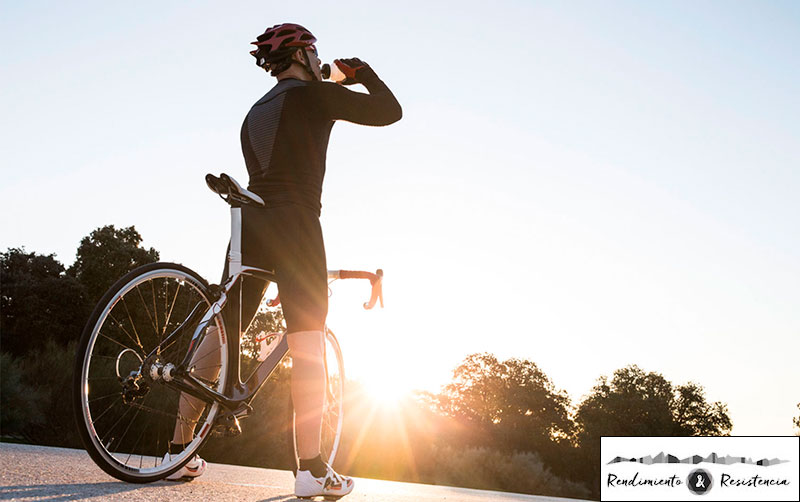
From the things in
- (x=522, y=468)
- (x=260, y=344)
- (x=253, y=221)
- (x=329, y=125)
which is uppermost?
(x=329, y=125)

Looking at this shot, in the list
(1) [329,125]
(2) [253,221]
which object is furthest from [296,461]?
(1) [329,125]

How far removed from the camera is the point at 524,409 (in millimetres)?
43062

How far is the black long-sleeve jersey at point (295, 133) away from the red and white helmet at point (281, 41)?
0.18 meters

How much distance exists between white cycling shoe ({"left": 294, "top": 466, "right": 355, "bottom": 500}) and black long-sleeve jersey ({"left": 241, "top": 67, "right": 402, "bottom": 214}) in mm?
1253

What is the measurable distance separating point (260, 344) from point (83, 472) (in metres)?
1.05

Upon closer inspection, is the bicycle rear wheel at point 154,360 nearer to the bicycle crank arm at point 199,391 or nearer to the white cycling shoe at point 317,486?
the bicycle crank arm at point 199,391

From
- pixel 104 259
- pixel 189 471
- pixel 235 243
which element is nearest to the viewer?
pixel 235 243

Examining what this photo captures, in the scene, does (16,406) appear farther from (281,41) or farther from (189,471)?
(281,41)

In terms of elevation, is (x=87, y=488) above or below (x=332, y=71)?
below

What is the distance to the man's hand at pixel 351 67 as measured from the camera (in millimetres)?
3664

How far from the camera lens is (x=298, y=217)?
10.6 feet

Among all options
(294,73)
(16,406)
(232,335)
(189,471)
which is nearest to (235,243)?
(232,335)

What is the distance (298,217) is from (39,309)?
28.7 meters

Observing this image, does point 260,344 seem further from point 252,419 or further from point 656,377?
point 656,377
